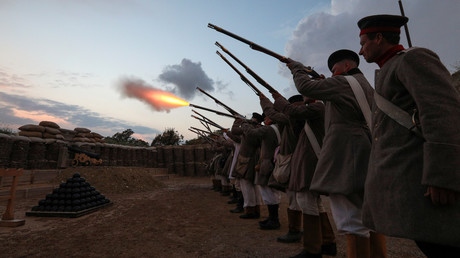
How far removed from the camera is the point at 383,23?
172 cm

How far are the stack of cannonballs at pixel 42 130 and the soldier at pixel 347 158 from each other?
14196 mm

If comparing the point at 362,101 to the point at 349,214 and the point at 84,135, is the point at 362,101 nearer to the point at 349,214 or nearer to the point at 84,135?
the point at 349,214

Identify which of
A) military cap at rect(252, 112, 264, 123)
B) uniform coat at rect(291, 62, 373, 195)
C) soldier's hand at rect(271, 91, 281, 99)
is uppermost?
military cap at rect(252, 112, 264, 123)

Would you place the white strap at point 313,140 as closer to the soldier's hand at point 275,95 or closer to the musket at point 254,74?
the soldier's hand at point 275,95

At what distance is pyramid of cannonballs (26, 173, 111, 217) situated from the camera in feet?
18.0

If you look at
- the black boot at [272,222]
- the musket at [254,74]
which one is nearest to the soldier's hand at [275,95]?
the musket at [254,74]

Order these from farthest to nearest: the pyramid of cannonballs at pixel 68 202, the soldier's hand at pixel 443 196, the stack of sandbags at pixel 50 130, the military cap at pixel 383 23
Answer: the stack of sandbags at pixel 50 130, the pyramid of cannonballs at pixel 68 202, the military cap at pixel 383 23, the soldier's hand at pixel 443 196

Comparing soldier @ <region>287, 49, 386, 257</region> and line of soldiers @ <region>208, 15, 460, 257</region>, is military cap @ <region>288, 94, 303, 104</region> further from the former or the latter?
soldier @ <region>287, 49, 386, 257</region>

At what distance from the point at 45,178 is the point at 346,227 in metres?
12.5

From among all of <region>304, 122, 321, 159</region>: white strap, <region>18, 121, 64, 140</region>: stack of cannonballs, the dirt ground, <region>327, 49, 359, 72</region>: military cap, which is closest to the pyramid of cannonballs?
the dirt ground

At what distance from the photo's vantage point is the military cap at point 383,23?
170cm

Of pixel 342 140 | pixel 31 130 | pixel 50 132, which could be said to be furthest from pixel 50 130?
pixel 342 140

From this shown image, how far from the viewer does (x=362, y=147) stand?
2.15 m

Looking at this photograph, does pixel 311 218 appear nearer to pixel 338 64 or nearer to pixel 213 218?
pixel 338 64
